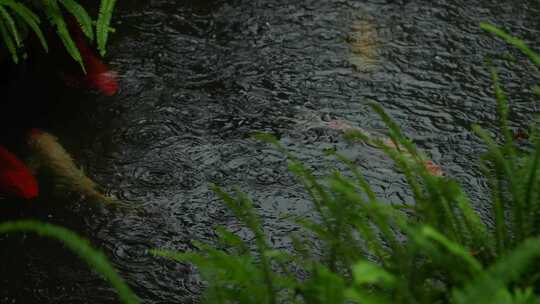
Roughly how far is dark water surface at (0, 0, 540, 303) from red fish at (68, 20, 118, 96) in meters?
0.09

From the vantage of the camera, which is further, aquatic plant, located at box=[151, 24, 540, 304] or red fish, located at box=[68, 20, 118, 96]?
red fish, located at box=[68, 20, 118, 96]

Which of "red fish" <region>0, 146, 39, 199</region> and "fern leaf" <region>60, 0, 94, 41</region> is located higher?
"fern leaf" <region>60, 0, 94, 41</region>

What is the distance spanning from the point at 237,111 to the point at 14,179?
157 centimetres

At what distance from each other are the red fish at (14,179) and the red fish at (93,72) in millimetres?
1072

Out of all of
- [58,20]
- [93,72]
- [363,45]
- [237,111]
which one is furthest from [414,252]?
[363,45]

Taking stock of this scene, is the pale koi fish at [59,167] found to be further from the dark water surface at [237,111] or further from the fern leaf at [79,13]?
the fern leaf at [79,13]

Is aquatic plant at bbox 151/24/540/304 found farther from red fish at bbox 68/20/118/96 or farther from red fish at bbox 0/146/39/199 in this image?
red fish at bbox 68/20/118/96

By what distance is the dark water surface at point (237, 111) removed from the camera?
3.80m

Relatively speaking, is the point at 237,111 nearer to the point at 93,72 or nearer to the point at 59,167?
the point at 93,72

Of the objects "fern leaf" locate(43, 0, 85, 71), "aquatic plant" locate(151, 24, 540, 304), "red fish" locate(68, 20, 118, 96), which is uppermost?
"aquatic plant" locate(151, 24, 540, 304)

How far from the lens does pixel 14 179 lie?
402 cm

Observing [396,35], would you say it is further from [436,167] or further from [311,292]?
[311,292]

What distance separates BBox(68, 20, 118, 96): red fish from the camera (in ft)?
16.2

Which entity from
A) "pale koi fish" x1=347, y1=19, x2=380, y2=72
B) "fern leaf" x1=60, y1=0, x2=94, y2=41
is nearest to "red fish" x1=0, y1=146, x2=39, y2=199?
"fern leaf" x1=60, y1=0, x2=94, y2=41
